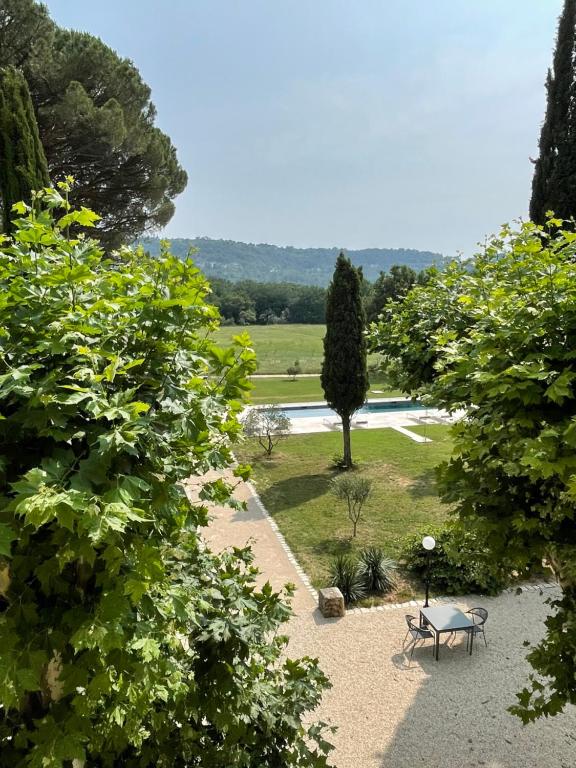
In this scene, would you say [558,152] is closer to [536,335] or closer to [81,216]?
[536,335]

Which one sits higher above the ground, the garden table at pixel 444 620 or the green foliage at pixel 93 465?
the green foliage at pixel 93 465

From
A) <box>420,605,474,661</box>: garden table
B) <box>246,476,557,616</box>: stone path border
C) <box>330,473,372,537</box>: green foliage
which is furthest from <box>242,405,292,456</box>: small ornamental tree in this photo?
<box>420,605,474,661</box>: garden table

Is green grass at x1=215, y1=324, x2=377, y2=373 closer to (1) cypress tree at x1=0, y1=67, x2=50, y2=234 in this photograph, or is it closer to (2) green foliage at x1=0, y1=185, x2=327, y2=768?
(1) cypress tree at x1=0, y1=67, x2=50, y2=234

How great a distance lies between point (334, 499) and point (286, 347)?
3967cm

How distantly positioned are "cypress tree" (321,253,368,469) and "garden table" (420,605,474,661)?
8.35 m

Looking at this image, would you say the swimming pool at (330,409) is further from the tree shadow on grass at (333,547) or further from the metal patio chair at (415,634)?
the metal patio chair at (415,634)

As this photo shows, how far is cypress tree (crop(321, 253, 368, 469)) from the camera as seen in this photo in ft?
50.8

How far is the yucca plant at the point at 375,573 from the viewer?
28.8 ft

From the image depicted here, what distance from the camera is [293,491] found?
45.8ft

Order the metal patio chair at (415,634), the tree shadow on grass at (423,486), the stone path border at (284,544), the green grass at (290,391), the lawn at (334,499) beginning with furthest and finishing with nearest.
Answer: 1. the green grass at (290,391)
2. the tree shadow on grass at (423,486)
3. the lawn at (334,499)
4. the stone path border at (284,544)
5. the metal patio chair at (415,634)

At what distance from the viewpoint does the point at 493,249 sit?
18.6 feet

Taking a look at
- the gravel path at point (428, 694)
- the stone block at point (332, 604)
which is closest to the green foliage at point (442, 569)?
the gravel path at point (428, 694)

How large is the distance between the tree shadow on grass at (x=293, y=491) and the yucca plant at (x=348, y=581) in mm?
4016

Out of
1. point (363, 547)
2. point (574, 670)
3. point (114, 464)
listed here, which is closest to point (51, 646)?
point (114, 464)
